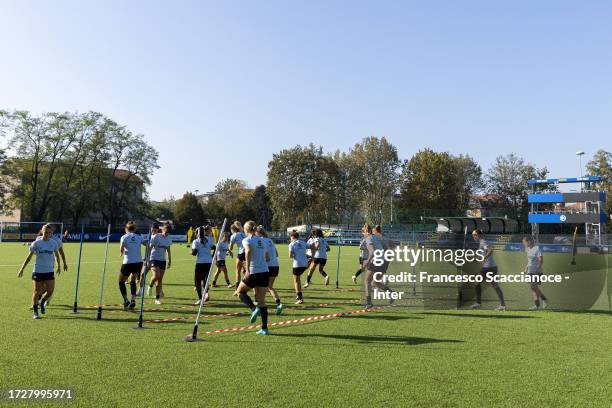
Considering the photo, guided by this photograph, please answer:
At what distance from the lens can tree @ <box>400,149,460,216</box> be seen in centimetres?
7581

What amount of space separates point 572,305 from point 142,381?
11.3 metres

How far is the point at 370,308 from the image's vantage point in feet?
40.7

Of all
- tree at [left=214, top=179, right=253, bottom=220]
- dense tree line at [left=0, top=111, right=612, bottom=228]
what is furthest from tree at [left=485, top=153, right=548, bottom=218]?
tree at [left=214, top=179, right=253, bottom=220]

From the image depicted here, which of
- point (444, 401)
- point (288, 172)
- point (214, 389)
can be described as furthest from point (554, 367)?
point (288, 172)

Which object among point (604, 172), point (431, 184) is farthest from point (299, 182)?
point (604, 172)

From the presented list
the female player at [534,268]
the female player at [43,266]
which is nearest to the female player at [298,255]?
the female player at [534,268]

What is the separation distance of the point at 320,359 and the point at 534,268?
8.05m

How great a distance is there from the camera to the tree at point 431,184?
249 feet

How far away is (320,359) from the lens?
7316 millimetres

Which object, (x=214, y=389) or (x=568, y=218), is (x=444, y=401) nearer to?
(x=214, y=389)

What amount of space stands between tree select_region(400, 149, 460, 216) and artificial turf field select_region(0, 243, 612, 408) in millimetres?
65112

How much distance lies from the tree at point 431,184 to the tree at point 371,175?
279 centimetres

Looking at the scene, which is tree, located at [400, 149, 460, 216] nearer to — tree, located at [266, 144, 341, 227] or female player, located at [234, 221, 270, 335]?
tree, located at [266, 144, 341, 227]

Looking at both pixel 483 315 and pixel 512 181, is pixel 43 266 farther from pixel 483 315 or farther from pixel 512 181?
pixel 512 181
